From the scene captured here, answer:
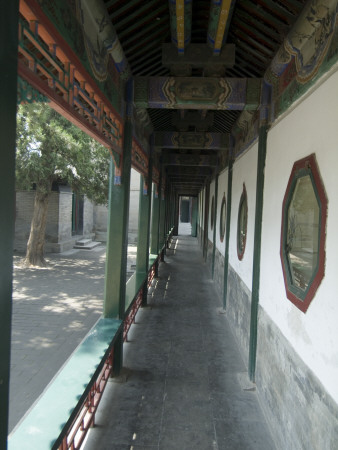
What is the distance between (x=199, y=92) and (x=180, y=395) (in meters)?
3.45

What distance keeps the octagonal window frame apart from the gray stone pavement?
297cm

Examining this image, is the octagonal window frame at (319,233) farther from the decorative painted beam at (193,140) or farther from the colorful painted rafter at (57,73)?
the decorative painted beam at (193,140)

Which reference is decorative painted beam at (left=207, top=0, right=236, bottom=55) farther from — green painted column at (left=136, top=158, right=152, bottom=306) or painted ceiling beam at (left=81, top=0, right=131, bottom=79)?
green painted column at (left=136, top=158, right=152, bottom=306)

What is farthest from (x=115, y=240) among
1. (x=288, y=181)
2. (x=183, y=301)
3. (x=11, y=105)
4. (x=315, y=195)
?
(x=183, y=301)

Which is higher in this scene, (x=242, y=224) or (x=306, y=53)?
(x=306, y=53)

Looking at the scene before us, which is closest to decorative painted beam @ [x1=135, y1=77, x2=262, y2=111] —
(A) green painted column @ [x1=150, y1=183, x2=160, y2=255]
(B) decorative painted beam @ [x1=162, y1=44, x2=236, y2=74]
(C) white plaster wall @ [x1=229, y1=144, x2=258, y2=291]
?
(B) decorative painted beam @ [x1=162, y1=44, x2=236, y2=74]

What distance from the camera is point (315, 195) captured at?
2.37 metres

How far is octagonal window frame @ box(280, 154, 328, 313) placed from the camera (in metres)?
2.22

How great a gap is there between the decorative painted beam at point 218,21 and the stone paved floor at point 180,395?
3.70 m

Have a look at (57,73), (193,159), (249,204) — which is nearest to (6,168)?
(57,73)

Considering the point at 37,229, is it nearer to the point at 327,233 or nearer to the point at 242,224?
the point at 242,224

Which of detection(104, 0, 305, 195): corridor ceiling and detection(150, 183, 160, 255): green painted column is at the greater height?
detection(104, 0, 305, 195): corridor ceiling

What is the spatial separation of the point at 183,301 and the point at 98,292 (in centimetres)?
254

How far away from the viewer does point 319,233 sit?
2.29m
